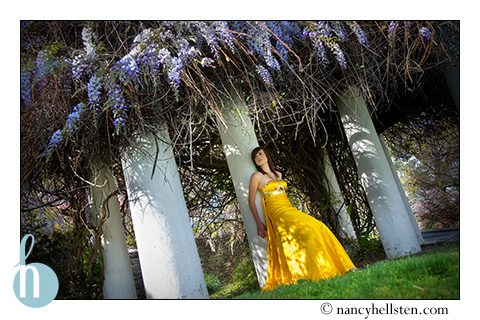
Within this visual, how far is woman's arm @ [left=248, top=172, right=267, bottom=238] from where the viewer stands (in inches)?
A: 105

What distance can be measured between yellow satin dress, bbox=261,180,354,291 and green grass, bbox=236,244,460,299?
392 mm

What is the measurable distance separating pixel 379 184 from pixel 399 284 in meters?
1.71

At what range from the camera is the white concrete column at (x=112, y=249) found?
3.18 m

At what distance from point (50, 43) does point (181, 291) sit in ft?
6.05

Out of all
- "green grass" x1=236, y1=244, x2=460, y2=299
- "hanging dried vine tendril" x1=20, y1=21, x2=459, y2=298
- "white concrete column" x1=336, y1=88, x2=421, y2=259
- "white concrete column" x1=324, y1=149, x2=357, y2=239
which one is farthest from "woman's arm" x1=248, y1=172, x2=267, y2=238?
"white concrete column" x1=324, y1=149, x2=357, y2=239

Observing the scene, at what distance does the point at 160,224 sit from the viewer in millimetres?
2330

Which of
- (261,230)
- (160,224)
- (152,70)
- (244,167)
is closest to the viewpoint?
(152,70)

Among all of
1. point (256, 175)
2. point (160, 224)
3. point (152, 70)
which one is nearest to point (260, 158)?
point (256, 175)

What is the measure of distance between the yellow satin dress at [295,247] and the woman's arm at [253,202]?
45 mm

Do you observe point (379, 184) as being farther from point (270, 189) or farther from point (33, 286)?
point (33, 286)

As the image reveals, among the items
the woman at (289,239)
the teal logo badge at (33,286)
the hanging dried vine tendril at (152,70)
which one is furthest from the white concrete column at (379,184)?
the teal logo badge at (33,286)

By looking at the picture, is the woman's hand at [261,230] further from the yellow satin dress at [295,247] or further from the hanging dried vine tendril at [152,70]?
the hanging dried vine tendril at [152,70]
